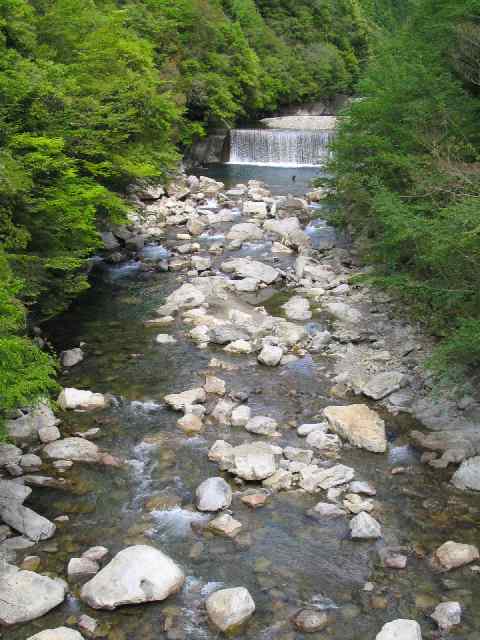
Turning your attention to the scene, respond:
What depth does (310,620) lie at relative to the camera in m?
5.36

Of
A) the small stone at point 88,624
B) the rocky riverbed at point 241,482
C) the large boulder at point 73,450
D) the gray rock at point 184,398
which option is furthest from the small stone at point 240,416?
the small stone at point 88,624

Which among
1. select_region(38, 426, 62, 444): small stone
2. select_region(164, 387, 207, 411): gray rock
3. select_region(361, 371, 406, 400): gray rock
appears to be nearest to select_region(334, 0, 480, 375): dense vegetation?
select_region(361, 371, 406, 400): gray rock

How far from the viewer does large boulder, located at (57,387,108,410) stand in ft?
29.6

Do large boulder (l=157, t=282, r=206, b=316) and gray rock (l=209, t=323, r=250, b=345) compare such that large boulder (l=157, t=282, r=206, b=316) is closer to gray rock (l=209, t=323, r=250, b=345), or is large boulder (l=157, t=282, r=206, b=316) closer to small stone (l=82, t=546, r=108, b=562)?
gray rock (l=209, t=323, r=250, b=345)

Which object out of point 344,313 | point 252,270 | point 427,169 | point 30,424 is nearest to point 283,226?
point 252,270

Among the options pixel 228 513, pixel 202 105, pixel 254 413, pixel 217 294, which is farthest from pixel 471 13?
pixel 202 105

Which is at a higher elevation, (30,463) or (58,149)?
(58,149)

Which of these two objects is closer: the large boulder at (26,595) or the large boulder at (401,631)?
the large boulder at (401,631)

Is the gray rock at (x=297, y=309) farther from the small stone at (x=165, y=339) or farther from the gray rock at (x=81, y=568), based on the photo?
the gray rock at (x=81, y=568)

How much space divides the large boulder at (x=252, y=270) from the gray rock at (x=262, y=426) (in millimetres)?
6506

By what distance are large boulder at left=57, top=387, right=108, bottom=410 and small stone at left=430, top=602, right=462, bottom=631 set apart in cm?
553

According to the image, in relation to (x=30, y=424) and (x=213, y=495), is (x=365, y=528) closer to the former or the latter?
(x=213, y=495)

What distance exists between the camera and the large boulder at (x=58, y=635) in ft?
16.3

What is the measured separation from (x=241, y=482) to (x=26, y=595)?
9.13 ft
